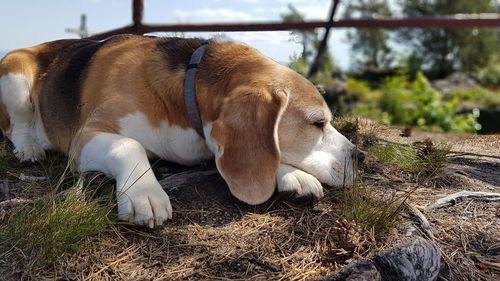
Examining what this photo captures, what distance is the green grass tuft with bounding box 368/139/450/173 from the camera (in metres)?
3.40

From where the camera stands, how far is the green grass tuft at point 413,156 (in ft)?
11.2

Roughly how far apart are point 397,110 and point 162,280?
12.7m

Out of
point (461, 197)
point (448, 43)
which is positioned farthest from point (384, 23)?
point (448, 43)

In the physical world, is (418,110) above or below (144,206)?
below

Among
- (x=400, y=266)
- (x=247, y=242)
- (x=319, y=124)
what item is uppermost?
(x=319, y=124)

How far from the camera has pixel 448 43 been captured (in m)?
30.6

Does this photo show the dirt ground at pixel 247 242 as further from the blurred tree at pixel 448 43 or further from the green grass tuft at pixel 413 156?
the blurred tree at pixel 448 43

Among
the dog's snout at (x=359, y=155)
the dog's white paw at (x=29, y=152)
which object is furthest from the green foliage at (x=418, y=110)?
the dog's white paw at (x=29, y=152)

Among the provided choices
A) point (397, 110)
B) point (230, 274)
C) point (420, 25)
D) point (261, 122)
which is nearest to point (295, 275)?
point (230, 274)

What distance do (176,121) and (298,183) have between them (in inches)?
→ 31.5

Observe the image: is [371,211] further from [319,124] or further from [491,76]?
[491,76]

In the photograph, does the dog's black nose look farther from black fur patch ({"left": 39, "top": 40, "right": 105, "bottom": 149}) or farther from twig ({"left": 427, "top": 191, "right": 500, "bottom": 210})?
black fur patch ({"left": 39, "top": 40, "right": 105, "bottom": 149})

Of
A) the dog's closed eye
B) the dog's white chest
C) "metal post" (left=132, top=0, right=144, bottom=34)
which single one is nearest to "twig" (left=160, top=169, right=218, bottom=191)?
the dog's white chest

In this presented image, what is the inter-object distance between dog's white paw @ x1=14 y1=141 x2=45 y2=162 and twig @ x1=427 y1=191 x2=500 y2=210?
250 cm
